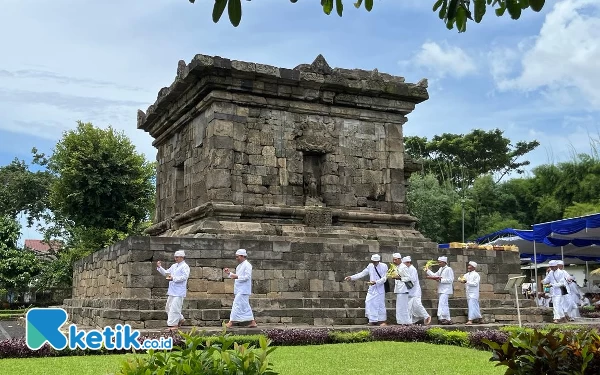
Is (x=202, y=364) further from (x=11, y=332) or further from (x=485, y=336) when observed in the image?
(x=11, y=332)

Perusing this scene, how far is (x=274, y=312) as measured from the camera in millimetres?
13367

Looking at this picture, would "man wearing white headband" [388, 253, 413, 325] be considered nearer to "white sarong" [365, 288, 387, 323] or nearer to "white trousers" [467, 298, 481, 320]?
"white sarong" [365, 288, 387, 323]

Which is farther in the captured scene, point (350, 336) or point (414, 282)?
point (414, 282)

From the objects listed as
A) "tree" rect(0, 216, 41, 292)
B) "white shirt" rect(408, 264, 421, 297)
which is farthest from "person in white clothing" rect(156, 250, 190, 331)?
"tree" rect(0, 216, 41, 292)

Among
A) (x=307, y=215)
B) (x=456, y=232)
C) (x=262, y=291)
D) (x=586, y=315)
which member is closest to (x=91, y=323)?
(x=262, y=291)

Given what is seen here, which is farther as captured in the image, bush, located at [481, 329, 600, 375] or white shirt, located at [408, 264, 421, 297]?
white shirt, located at [408, 264, 421, 297]

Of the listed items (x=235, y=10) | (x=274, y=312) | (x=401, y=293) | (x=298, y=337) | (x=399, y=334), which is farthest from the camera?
(x=401, y=293)

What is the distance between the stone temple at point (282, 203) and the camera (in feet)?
45.1

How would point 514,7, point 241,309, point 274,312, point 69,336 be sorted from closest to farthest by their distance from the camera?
1. point 514,7
2. point 69,336
3. point 241,309
4. point 274,312

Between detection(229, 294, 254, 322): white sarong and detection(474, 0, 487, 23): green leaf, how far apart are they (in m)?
8.98

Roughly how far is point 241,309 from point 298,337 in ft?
6.65

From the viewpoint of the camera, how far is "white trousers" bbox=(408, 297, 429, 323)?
14409 mm

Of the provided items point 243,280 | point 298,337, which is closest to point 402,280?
point 243,280

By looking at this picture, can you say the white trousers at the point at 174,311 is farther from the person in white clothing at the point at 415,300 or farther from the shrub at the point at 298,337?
the person in white clothing at the point at 415,300
